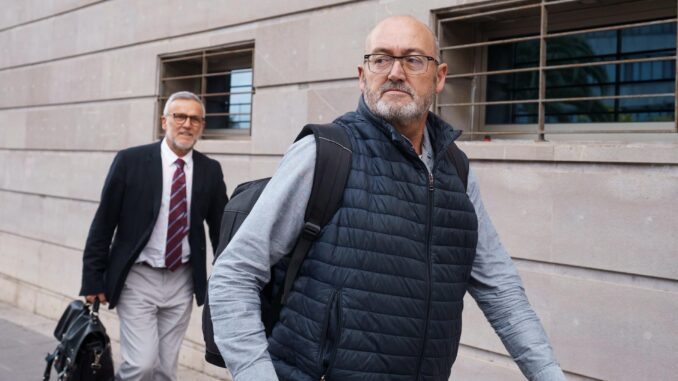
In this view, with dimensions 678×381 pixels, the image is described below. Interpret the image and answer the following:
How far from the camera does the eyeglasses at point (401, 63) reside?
2.12m

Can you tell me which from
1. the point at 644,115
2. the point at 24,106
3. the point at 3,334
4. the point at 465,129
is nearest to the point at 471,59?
the point at 465,129

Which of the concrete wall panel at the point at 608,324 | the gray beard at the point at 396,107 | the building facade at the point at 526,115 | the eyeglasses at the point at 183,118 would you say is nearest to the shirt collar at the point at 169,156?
the eyeglasses at the point at 183,118

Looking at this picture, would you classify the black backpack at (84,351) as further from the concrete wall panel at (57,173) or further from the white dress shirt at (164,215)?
the concrete wall panel at (57,173)

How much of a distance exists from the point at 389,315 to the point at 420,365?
189 mm

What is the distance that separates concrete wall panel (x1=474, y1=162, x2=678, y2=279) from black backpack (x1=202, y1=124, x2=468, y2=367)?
2.33 meters

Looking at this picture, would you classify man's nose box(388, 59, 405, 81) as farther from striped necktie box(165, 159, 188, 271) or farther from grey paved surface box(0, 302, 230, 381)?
grey paved surface box(0, 302, 230, 381)

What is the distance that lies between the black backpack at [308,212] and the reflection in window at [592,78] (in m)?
2.77

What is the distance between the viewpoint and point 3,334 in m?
7.53

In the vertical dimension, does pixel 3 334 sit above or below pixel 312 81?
below

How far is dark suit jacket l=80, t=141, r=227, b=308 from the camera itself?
14.0 ft

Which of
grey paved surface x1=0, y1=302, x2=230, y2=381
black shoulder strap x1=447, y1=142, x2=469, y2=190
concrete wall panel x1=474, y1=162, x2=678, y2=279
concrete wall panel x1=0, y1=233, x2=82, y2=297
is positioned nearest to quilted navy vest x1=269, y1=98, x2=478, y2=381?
black shoulder strap x1=447, y1=142, x2=469, y2=190

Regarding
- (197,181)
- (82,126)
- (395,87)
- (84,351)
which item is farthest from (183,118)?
(82,126)

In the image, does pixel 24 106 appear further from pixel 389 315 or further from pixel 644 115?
pixel 389 315

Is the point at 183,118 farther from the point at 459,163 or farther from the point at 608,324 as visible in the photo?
the point at 608,324
